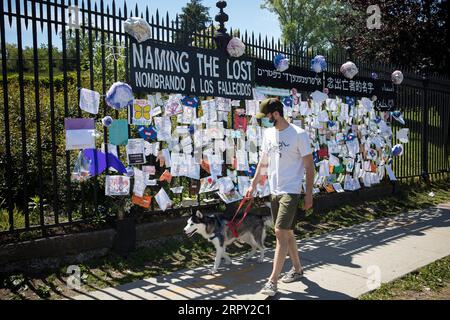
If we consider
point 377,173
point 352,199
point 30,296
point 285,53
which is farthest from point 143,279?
point 377,173

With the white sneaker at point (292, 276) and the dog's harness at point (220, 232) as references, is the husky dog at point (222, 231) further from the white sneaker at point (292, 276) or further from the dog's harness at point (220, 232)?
the white sneaker at point (292, 276)

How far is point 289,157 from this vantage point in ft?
14.3

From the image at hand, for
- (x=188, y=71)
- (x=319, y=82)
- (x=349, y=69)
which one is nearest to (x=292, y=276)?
(x=188, y=71)

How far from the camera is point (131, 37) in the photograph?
18.3 feet

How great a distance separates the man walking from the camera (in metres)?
4.28

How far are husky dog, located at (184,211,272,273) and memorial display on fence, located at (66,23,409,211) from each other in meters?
0.94

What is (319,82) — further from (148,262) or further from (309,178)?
(148,262)

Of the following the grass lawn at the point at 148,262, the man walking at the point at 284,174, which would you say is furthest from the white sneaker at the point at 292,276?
the grass lawn at the point at 148,262

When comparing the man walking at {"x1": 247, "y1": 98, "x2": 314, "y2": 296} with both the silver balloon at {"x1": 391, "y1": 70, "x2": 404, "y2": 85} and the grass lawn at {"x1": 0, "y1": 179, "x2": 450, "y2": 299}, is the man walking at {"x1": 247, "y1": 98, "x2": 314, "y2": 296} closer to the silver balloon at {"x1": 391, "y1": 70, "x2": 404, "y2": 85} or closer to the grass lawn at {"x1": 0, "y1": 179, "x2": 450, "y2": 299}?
the grass lawn at {"x1": 0, "y1": 179, "x2": 450, "y2": 299}

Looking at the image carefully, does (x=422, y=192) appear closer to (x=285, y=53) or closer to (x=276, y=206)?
(x=285, y=53)

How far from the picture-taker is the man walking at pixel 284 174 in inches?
168

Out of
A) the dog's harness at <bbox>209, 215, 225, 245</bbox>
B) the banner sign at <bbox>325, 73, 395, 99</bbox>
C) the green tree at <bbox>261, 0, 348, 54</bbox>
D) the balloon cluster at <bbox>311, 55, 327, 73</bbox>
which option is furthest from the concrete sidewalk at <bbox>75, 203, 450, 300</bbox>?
the green tree at <bbox>261, 0, 348, 54</bbox>

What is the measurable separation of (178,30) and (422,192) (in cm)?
769

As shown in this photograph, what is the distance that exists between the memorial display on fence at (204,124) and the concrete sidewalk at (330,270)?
1359 millimetres
